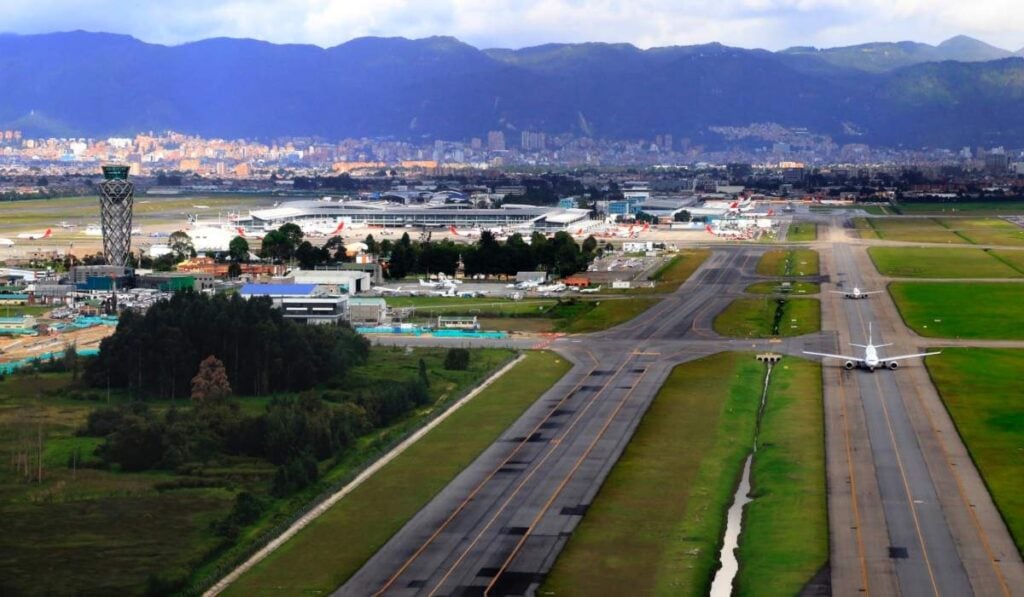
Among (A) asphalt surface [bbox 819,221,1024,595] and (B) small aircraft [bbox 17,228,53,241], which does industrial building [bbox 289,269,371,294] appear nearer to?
(A) asphalt surface [bbox 819,221,1024,595]

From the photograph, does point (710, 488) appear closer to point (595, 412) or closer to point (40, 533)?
point (595, 412)

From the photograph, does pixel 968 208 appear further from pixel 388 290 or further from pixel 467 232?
pixel 388 290

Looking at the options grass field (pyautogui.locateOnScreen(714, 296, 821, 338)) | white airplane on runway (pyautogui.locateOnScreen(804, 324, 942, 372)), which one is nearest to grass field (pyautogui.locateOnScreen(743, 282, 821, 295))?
grass field (pyautogui.locateOnScreen(714, 296, 821, 338))

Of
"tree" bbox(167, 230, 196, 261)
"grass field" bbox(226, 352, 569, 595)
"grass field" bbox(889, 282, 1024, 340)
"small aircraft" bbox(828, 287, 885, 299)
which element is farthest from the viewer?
"tree" bbox(167, 230, 196, 261)

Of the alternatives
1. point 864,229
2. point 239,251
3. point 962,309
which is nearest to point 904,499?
point 962,309

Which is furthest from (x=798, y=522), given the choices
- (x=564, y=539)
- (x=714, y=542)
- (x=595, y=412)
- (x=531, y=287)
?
(x=531, y=287)

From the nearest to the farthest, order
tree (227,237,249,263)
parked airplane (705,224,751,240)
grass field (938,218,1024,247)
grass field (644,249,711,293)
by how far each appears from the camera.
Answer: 1. grass field (644,249,711,293)
2. tree (227,237,249,263)
3. grass field (938,218,1024,247)
4. parked airplane (705,224,751,240)

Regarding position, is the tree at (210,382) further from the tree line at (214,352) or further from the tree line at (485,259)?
the tree line at (485,259)
